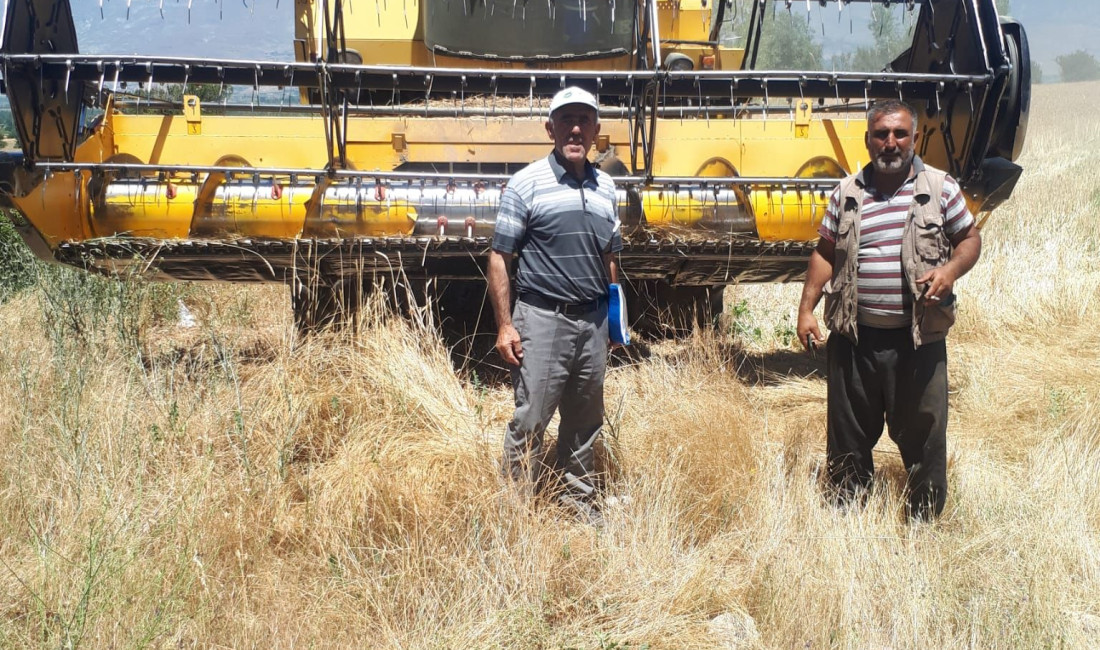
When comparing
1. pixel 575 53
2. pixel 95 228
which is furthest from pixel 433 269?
pixel 575 53

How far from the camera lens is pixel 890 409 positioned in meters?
3.52

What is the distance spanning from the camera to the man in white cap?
338 cm

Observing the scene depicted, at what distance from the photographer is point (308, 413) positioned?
4.18 m

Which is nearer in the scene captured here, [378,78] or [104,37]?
[378,78]

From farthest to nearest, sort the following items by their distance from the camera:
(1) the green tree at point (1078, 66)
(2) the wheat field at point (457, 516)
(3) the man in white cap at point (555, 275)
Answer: (1) the green tree at point (1078, 66)
(3) the man in white cap at point (555, 275)
(2) the wheat field at point (457, 516)

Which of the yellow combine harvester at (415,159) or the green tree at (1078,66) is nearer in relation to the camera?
the yellow combine harvester at (415,159)

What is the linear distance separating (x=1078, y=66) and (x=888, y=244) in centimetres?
10420

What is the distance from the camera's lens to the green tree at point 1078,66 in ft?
302

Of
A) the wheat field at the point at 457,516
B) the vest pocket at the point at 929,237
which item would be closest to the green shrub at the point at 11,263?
the wheat field at the point at 457,516

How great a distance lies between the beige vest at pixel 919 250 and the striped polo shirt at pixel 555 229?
0.83 metres

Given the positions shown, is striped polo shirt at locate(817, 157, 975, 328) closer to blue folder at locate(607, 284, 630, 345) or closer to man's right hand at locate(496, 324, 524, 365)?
blue folder at locate(607, 284, 630, 345)

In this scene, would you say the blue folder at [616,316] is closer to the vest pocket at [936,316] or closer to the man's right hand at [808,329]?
the man's right hand at [808,329]

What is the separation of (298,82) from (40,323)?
200cm

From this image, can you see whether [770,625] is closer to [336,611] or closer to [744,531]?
[744,531]
